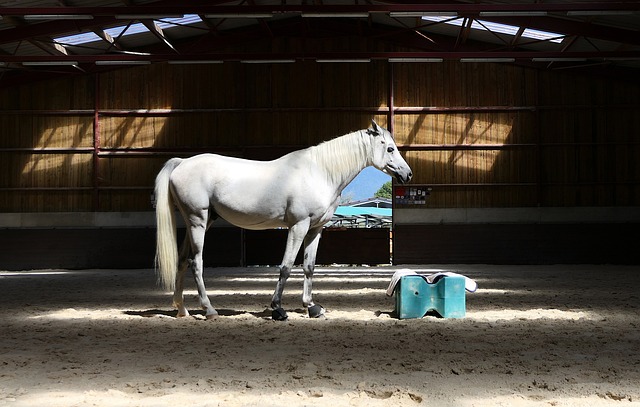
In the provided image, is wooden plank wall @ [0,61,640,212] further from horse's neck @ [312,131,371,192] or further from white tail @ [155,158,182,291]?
white tail @ [155,158,182,291]

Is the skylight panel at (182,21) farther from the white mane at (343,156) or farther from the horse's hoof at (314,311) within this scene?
the horse's hoof at (314,311)

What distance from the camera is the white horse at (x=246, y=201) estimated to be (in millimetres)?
8125

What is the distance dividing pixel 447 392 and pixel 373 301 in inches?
240

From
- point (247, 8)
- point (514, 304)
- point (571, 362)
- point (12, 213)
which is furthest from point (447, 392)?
point (12, 213)

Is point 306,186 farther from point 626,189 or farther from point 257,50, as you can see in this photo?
point 626,189

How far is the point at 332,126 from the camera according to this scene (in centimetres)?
2333

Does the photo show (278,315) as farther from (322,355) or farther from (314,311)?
(322,355)

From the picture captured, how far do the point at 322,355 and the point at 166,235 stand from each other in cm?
316

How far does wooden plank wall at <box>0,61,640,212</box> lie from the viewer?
75.3 feet

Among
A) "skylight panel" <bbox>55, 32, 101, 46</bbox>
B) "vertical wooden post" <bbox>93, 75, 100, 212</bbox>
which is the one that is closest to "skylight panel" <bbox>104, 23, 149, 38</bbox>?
"skylight panel" <bbox>55, 32, 101, 46</bbox>

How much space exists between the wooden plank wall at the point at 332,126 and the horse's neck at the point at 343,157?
47.8ft

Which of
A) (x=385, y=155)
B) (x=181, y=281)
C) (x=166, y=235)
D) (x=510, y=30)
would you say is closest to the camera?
(x=166, y=235)

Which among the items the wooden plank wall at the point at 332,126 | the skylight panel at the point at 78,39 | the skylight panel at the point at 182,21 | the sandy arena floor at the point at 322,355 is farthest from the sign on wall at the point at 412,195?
the sandy arena floor at the point at 322,355

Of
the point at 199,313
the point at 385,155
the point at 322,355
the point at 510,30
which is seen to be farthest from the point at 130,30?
the point at 322,355
